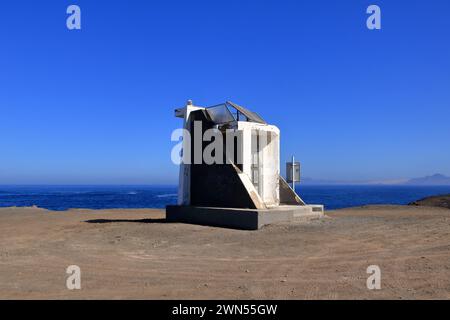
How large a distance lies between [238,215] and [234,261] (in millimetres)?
4962

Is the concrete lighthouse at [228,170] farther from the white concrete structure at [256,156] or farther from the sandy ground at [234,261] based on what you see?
the sandy ground at [234,261]

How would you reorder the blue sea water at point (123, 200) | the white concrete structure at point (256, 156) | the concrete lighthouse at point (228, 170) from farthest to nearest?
1. the blue sea water at point (123, 200)
2. the white concrete structure at point (256, 156)
3. the concrete lighthouse at point (228, 170)

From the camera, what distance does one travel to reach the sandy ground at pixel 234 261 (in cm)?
631

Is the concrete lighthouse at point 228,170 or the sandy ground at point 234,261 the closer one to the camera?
the sandy ground at point 234,261

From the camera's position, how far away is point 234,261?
29.2 feet

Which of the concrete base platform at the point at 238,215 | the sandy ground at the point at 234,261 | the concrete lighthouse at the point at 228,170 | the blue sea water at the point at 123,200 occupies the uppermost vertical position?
the concrete lighthouse at the point at 228,170

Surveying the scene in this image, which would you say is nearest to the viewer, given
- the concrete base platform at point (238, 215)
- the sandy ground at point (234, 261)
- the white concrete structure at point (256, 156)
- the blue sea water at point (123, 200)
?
the sandy ground at point (234, 261)

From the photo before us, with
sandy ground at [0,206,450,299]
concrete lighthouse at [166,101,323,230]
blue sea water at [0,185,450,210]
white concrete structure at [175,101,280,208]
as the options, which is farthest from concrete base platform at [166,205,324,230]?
blue sea water at [0,185,450,210]

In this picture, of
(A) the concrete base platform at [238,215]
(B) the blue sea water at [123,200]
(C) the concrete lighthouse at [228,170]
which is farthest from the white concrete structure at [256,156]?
(B) the blue sea water at [123,200]

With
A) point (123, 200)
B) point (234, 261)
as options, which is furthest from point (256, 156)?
point (123, 200)

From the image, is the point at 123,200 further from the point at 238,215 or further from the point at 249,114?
the point at 238,215

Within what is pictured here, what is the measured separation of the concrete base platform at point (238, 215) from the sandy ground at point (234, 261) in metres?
0.50

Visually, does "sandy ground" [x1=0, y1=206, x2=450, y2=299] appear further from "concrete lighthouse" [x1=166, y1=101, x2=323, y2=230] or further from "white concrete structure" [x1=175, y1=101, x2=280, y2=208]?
"white concrete structure" [x1=175, y1=101, x2=280, y2=208]

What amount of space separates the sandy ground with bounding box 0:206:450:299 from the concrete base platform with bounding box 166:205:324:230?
496 mm
